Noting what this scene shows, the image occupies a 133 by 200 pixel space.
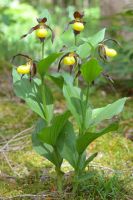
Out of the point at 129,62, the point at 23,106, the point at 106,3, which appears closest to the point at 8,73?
the point at 23,106

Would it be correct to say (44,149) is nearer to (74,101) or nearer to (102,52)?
(74,101)

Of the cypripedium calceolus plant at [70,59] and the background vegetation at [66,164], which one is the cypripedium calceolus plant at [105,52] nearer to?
the cypripedium calceolus plant at [70,59]

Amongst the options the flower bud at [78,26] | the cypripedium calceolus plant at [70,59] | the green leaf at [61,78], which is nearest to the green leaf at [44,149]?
the green leaf at [61,78]

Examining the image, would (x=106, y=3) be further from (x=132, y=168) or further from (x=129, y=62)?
(x=132, y=168)

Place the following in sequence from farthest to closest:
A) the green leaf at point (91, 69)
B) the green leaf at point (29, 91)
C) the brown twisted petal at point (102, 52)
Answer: the green leaf at point (29, 91)
the brown twisted petal at point (102, 52)
the green leaf at point (91, 69)

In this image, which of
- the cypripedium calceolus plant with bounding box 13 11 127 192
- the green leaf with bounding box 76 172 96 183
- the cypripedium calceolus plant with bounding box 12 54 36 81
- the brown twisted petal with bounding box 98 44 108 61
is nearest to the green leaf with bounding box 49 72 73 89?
the cypripedium calceolus plant with bounding box 13 11 127 192

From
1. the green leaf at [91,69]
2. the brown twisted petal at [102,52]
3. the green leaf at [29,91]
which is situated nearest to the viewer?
the green leaf at [91,69]

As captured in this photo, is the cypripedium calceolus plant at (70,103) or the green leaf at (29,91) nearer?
the cypripedium calceolus plant at (70,103)

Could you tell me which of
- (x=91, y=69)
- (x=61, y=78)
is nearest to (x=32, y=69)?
(x=61, y=78)
